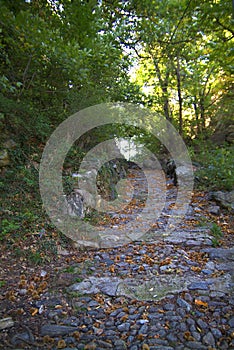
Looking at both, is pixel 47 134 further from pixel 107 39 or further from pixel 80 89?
pixel 107 39

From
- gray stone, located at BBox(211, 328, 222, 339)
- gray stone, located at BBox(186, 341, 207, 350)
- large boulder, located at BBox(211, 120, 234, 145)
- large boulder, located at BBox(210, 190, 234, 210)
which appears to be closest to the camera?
gray stone, located at BBox(186, 341, 207, 350)

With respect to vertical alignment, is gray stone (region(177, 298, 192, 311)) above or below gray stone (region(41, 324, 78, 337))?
above

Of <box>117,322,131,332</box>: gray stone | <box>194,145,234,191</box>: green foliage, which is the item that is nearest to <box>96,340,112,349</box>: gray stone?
<box>117,322,131,332</box>: gray stone

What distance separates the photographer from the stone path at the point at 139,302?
184 centimetres

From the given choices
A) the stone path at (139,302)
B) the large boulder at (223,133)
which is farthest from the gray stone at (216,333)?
the large boulder at (223,133)

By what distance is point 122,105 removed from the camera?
7.37m

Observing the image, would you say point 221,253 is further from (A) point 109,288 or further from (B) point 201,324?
(A) point 109,288

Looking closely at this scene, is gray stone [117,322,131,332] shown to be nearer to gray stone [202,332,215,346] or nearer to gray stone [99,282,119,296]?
gray stone [99,282,119,296]

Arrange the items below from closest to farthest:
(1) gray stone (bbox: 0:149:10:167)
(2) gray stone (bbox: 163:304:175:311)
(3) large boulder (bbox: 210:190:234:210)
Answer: (2) gray stone (bbox: 163:304:175:311), (1) gray stone (bbox: 0:149:10:167), (3) large boulder (bbox: 210:190:234:210)

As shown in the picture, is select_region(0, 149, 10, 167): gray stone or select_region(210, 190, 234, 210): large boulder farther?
select_region(210, 190, 234, 210): large boulder

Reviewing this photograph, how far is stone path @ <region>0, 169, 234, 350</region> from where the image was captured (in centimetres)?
184

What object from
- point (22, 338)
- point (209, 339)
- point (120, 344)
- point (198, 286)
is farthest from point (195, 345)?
point (22, 338)

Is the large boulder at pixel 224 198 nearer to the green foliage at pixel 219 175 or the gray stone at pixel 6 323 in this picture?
the green foliage at pixel 219 175

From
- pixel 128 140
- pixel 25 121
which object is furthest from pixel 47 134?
pixel 128 140
